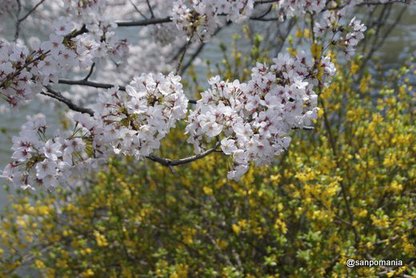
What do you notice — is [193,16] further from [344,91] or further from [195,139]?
[344,91]

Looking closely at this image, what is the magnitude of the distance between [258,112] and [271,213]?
2.07m

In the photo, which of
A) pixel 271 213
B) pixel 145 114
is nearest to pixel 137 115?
pixel 145 114

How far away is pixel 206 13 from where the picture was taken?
2.99 m

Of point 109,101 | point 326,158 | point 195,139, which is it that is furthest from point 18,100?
point 326,158

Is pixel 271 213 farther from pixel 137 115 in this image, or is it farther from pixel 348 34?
pixel 137 115

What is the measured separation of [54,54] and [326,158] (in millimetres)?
2091

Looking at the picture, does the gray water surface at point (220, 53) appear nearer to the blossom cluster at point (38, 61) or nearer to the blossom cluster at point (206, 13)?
the blossom cluster at point (206, 13)

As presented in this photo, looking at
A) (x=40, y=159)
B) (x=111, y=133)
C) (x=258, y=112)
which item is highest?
(x=258, y=112)

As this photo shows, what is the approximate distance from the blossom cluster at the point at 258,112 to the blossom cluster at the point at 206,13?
0.71m

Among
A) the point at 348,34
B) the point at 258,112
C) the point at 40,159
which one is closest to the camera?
the point at 40,159

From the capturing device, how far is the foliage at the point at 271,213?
3285 millimetres

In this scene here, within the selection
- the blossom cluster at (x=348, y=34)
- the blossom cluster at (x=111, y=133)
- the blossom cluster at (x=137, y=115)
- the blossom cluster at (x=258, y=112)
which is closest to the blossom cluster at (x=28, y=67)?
the blossom cluster at (x=111, y=133)

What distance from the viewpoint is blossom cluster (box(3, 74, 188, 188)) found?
210cm

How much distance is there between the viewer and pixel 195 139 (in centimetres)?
235
